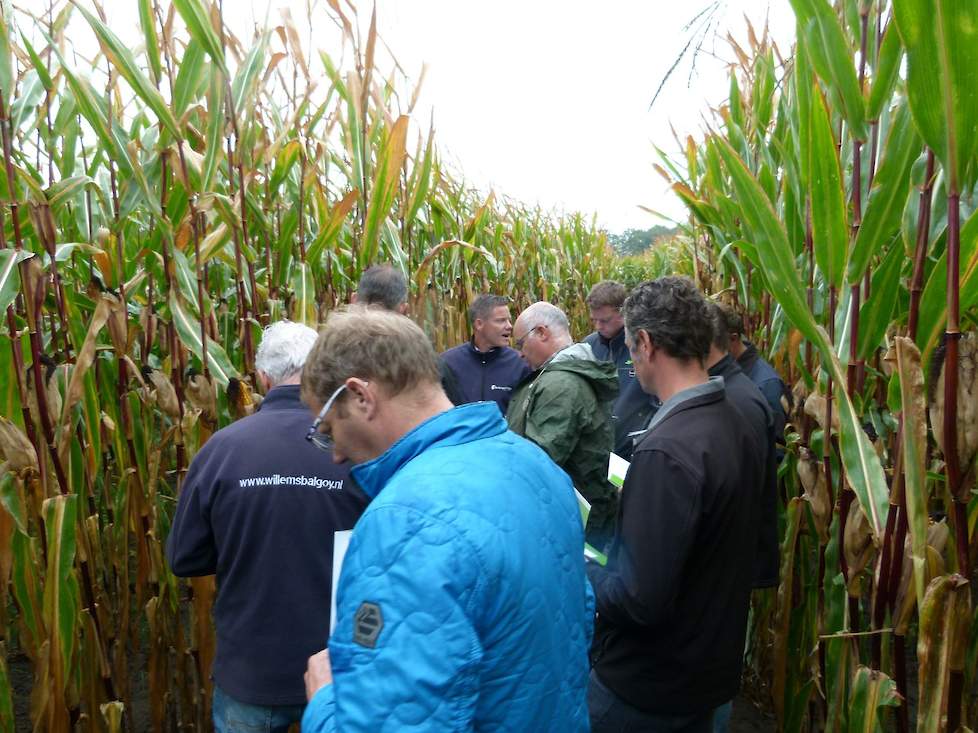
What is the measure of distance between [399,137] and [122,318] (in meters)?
1.04

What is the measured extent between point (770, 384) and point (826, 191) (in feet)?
5.57

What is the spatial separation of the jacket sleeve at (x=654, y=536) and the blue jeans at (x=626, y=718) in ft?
0.85

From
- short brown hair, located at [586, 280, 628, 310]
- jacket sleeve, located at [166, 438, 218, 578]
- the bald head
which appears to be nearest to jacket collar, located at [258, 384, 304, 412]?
jacket sleeve, located at [166, 438, 218, 578]

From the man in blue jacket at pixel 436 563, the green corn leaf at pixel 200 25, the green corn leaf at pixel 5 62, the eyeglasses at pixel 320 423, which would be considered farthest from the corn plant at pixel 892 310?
the green corn leaf at pixel 5 62

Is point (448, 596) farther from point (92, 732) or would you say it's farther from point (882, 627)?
point (92, 732)

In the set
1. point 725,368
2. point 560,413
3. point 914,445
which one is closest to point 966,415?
point 914,445

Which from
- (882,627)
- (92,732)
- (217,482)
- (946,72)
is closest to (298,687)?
(217,482)

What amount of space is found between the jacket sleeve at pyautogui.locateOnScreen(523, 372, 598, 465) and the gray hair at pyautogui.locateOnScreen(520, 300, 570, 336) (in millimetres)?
497

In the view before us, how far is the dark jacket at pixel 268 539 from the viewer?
1.83 metres

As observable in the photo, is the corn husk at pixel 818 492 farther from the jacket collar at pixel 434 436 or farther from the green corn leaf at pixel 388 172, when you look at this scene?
the green corn leaf at pixel 388 172

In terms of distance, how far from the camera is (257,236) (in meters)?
2.99

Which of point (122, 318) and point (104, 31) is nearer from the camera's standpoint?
point (104, 31)

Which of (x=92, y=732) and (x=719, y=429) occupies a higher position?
(x=719, y=429)

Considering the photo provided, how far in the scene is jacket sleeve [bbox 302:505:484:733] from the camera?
0.95 meters
